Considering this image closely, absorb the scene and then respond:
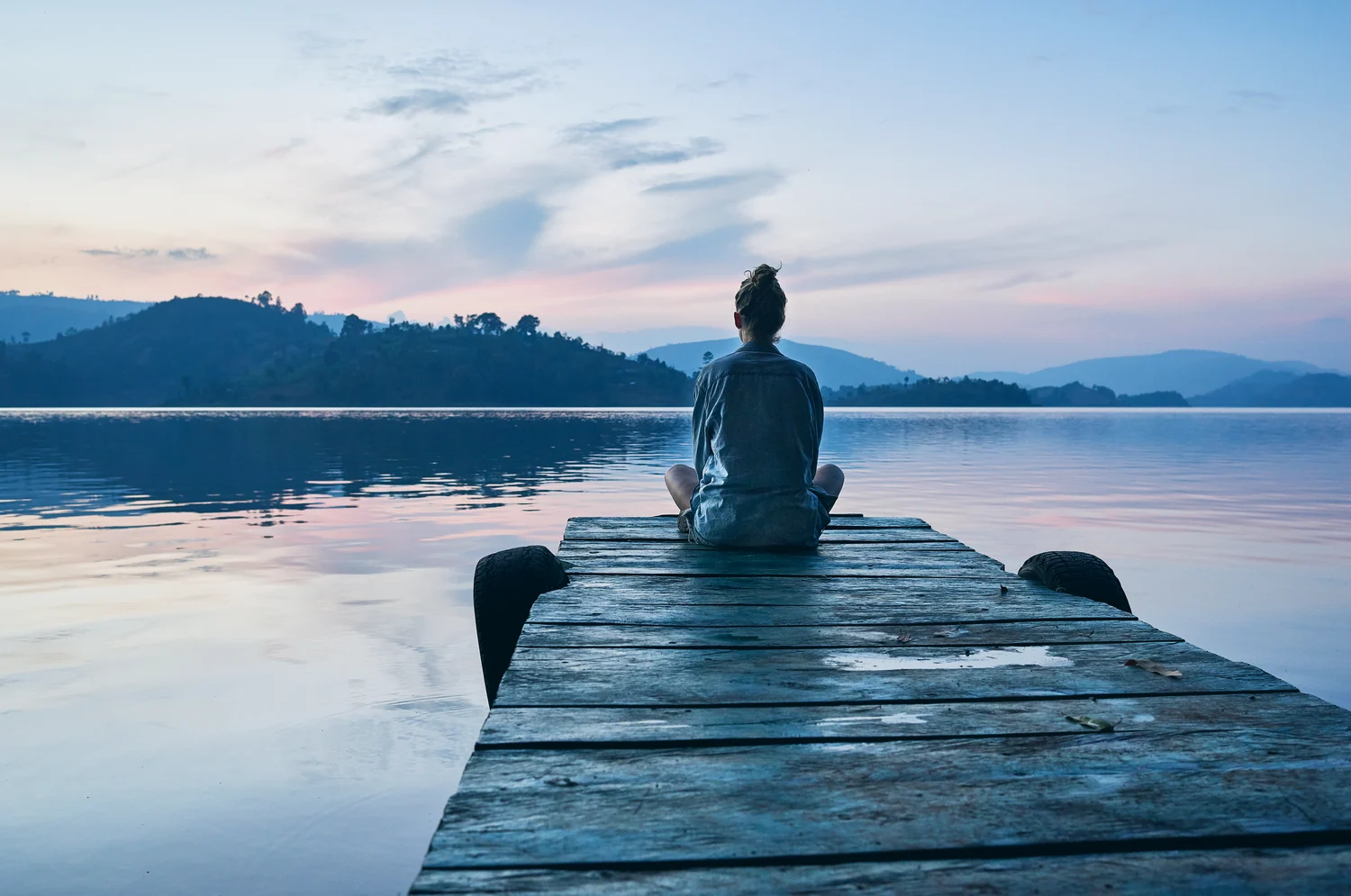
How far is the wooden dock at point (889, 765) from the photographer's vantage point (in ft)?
6.26

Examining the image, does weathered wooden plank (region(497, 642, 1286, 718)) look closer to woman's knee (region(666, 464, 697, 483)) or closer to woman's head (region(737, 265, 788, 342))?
woman's head (region(737, 265, 788, 342))

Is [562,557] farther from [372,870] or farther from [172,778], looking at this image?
[172,778]

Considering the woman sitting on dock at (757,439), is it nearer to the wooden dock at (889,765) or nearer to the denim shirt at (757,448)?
the denim shirt at (757,448)

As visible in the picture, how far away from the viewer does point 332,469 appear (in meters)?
27.6

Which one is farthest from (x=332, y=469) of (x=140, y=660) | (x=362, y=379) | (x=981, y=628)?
(x=362, y=379)

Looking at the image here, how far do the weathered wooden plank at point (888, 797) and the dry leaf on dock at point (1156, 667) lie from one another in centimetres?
55

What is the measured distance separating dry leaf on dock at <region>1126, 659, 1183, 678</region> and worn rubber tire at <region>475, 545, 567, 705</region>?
2828mm

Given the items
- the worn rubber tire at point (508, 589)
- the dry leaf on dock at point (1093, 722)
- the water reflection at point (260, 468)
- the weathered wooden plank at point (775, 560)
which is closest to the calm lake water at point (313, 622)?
the water reflection at point (260, 468)

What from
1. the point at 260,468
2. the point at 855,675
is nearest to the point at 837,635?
the point at 855,675

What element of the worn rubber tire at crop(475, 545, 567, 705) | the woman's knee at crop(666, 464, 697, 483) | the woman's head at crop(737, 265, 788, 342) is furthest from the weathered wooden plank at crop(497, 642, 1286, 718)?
the woman's knee at crop(666, 464, 697, 483)

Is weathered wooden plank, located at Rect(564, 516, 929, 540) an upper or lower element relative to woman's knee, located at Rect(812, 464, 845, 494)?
lower

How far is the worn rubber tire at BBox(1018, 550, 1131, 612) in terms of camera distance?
511 centimetres

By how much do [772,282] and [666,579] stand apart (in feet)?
6.57

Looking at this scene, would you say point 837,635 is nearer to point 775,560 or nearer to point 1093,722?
point 1093,722
